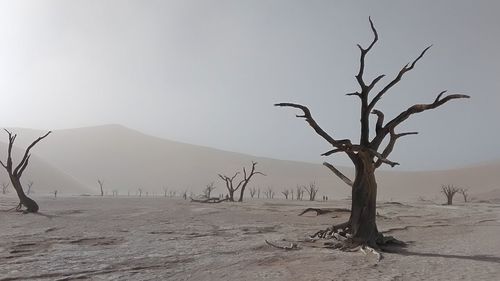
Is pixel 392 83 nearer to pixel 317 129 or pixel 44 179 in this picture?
pixel 317 129

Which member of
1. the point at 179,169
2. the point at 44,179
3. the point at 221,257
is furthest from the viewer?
the point at 179,169

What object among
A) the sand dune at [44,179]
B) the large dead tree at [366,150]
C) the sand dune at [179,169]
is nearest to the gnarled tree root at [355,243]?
the large dead tree at [366,150]

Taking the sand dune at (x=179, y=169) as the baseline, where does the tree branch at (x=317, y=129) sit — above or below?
below

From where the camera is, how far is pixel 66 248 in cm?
912

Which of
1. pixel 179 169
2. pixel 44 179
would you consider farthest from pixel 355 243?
pixel 179 169

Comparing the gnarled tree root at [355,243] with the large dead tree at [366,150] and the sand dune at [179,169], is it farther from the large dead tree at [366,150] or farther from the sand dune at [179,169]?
the sand dune at [179,169]

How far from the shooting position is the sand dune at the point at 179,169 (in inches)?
4542

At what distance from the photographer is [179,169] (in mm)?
140875

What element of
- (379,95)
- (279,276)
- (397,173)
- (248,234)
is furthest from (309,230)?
(397,173)

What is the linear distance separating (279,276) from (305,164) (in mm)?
146314

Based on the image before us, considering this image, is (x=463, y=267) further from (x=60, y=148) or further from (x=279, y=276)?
(x=60, y=148)

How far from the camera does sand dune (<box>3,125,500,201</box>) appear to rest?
115375 mm

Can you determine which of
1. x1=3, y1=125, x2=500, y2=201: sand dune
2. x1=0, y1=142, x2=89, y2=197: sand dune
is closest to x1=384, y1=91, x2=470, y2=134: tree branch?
x1=0, y1=142, x2=89, y2=197: sand dune

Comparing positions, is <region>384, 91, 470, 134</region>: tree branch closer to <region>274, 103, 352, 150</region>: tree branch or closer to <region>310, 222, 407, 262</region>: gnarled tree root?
<region>274, 103, 352, 150</region>: tree branch
